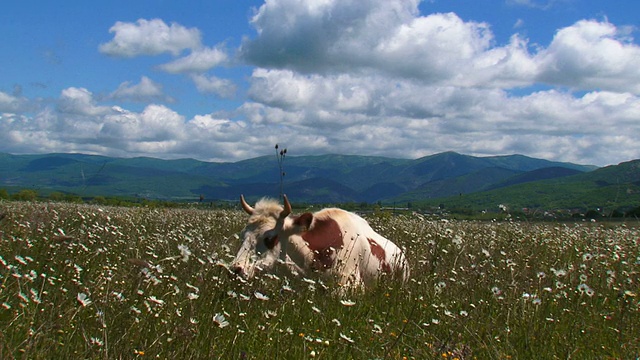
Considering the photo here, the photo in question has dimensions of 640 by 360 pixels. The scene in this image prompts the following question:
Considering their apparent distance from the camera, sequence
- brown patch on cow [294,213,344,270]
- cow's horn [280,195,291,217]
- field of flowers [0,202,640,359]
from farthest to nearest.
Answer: cow's horn [280,195,291,217] < brown patch on cow [294,213,344,270] < field of flowers [0,202,640,359]

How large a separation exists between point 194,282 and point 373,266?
495 cm

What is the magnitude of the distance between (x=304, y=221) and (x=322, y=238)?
0.44m

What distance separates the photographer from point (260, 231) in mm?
10180

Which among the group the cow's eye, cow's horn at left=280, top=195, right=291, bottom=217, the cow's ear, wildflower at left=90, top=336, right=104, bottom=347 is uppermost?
cow's horn at left=280, top=195, right=291, bottom=217

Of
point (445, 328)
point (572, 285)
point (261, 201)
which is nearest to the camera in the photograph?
point (445, 328)

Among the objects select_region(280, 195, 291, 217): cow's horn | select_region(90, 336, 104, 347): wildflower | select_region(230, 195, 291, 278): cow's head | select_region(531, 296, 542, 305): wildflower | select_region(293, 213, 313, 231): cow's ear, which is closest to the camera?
select_region(90, 336, 104, 347): wildflower

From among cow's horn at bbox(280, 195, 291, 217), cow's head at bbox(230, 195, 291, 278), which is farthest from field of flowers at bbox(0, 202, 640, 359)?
cow's horn at bbox(280, 195, 291, 217)

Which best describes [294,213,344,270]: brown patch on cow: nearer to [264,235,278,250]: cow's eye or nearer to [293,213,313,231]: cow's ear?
[293,213,313,231]: cow's ear

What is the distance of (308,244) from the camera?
1005 cm

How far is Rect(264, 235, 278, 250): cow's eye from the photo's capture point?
9984 mm

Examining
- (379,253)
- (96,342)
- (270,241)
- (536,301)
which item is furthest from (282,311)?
(379,253)

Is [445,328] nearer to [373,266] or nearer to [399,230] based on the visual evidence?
[373,266]

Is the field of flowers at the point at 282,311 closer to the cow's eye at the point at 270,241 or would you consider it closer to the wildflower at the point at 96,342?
the wildflower at the point at 96,342

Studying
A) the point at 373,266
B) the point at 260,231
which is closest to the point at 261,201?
the point at 260,231
